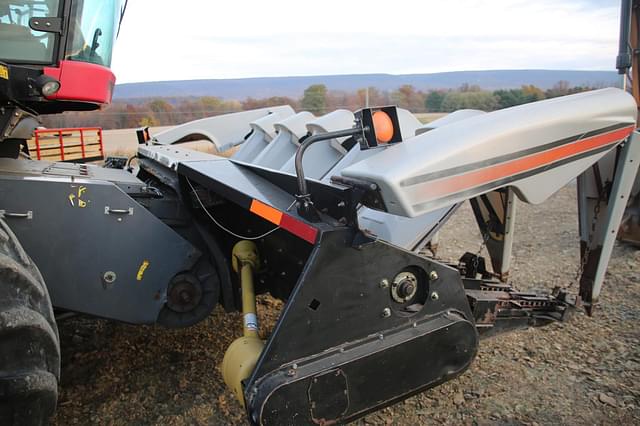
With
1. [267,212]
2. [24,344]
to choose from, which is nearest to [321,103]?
[267,212]

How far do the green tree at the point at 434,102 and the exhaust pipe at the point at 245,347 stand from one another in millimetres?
13091

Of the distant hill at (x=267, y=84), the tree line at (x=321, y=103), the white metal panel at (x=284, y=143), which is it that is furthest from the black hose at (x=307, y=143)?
the distant hill at (x=267, y=84)

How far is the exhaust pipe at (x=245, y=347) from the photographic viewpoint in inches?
76.0

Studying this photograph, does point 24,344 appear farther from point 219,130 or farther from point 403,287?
point 219,130

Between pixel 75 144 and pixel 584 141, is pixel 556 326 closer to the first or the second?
pixel 584 141

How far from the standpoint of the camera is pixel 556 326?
11.8 feet

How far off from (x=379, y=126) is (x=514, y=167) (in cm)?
56

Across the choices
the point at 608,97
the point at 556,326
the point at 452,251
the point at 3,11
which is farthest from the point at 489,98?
the point at 3,11

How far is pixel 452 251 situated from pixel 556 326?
1.93 metres

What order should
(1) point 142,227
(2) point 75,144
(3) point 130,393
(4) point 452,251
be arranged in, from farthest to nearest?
(2) point 75,144
(4) point 452,251
(3) point 130,393
(1) point 142,227

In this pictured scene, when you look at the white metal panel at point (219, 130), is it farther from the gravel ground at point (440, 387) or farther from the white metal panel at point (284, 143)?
the gravel ground at point (440, 387)

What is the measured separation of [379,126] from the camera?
1882mm

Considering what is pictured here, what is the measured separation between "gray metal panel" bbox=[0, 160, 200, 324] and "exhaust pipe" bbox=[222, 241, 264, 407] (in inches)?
12.4

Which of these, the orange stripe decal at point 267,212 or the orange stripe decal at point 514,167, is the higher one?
the orange stripe decal at point 514,167
